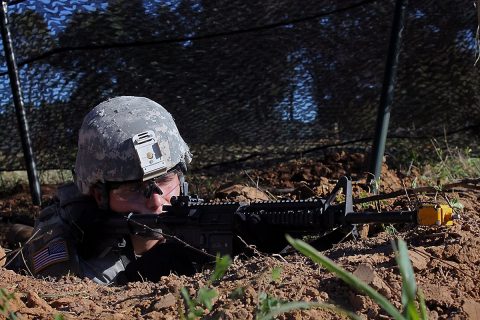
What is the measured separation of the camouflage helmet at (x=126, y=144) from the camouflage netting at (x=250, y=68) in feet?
5.58

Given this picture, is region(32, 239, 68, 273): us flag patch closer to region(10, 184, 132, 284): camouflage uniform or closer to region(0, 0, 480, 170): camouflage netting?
region(10, 184, 132, 284): camouflage uniform

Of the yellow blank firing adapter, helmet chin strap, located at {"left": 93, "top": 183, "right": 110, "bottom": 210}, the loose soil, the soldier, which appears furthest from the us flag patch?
the yellow blank firing adapter

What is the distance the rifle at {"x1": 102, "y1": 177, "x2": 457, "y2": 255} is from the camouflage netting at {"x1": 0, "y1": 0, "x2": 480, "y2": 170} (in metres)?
2.26

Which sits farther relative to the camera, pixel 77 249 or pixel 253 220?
pixel 77 249

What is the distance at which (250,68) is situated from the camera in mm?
5566

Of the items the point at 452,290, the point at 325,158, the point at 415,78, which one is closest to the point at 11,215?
the point at 325,158

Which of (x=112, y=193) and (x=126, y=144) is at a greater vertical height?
(x=126, y=144)

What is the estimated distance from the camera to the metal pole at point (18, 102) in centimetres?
527

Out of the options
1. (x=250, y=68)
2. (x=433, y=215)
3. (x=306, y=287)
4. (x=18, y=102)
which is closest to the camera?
(x=306, y=287)

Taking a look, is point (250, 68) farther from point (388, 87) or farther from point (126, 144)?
point (126, 144)

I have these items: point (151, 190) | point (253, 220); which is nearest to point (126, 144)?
point (151, 190)

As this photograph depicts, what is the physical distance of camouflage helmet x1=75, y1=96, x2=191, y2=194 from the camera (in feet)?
11.7

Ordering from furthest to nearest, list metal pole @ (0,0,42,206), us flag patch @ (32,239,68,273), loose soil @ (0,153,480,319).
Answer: metal pole @ (0,0,42,206), us flag patch @ (32,239,68,273), loose soil @ (0,153,480,319)

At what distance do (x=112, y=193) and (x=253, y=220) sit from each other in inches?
37.0
